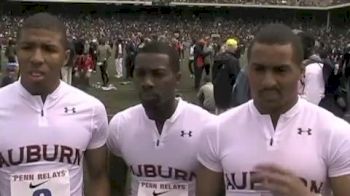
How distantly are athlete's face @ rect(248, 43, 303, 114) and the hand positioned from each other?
2.04ft

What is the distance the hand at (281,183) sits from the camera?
329 cm

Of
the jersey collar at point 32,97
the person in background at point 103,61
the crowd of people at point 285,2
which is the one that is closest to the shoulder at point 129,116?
the jersey collar at point 32,97

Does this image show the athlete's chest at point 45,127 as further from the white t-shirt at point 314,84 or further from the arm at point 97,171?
the white t-shirt at point 314,84

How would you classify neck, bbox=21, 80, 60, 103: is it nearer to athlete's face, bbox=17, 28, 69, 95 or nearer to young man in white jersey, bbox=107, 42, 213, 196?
athlete's face, bbox=17, 28, 69, 95

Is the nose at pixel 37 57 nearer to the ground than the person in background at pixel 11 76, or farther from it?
farther from it

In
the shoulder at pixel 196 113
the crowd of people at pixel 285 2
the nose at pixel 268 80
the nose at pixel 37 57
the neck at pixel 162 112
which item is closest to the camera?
the nose at pixel 268 80

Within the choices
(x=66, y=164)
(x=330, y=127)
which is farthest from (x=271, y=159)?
(x=66, y=164)

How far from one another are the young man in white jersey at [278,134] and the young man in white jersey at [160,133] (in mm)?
614

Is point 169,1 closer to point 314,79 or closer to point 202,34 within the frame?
point 202,34

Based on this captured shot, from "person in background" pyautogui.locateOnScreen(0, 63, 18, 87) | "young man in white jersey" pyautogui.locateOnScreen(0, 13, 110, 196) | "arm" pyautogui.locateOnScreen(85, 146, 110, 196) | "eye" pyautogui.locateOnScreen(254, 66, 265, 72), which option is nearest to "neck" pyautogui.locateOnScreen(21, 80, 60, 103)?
"young man in white jersey" pyautogui.locateOnScreen(0, 13, 110, 196)

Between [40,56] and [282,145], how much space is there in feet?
4.67

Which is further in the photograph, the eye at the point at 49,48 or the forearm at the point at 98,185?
the forearm at the point at 98,185

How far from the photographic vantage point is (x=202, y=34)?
68.6 metres

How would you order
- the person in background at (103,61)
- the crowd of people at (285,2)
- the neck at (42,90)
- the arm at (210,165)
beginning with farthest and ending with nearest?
the crowd of people at (285,2), the person in background at (103,61), the neck at (42,90), the arm at (210,165)
